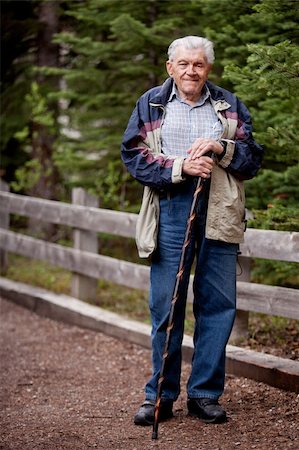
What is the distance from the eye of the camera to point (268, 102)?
6371 mm

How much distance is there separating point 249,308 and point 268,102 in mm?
1608

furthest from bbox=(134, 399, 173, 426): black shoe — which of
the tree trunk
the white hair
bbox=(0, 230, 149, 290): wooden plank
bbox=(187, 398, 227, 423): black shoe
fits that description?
the tree trunk

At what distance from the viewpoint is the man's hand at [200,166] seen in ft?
14.4

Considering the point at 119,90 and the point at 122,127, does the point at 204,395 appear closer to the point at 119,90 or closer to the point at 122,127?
the point at 122,127

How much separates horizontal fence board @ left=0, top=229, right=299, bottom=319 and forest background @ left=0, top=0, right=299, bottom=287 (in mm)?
358

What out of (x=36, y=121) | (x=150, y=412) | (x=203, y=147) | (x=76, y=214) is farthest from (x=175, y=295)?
(x=36, y=121)

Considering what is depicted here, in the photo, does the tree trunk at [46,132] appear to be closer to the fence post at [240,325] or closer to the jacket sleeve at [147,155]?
the fence post at [240,325]

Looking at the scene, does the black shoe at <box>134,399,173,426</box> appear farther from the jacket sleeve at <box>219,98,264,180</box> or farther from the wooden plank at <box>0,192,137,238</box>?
the wooden plank at <box>0,192,137,238</box>

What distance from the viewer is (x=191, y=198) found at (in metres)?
4.64

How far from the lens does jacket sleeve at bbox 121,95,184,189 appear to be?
14.7ft

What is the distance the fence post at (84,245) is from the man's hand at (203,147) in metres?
3.97

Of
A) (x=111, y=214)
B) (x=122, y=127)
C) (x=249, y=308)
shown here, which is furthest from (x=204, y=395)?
(x=122, y=127)

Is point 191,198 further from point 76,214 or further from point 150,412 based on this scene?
point 76,214

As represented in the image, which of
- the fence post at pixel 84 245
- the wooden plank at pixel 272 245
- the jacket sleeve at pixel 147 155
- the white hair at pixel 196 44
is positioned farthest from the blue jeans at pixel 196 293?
the fence post at pixel 84 245
